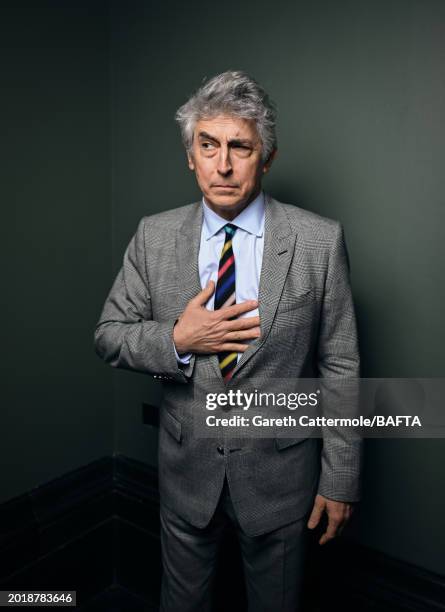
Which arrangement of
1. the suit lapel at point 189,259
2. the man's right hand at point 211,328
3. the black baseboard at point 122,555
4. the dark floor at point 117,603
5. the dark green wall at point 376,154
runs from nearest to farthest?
the man's right hand at point 211,328, the suit lapel at point 189,259, the dark green wall at point 376,154, the black baseboard at point 122,555, the dark floor at point 117,603

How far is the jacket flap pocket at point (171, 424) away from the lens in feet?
5.29

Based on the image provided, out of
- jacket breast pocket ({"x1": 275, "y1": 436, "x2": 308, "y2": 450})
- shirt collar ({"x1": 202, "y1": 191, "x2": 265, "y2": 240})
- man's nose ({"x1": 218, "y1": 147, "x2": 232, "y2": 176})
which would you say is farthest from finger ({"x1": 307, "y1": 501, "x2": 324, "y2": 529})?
man's nose ({"x1": 218, "y1": 147, "x2": 232, "y2": 176})

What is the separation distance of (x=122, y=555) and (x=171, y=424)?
1.30 metres

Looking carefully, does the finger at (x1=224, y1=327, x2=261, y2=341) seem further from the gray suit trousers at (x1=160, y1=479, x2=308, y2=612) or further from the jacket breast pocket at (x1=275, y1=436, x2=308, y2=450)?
the gray suit trousers at (x1=160, y1=479, x2=308, y2=612)

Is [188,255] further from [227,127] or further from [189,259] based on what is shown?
[227,127]

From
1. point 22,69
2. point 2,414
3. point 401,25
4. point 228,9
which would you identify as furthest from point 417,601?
point 22,69

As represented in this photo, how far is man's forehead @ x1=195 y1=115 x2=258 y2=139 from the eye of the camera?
1.52 m

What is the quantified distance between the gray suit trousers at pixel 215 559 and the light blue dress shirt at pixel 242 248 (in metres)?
0.56

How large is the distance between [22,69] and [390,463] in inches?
78.3

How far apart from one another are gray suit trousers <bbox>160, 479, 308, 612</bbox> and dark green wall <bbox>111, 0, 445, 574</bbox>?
53 cm

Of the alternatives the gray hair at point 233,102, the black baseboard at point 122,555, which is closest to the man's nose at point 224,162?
the gray hair at point 233,102

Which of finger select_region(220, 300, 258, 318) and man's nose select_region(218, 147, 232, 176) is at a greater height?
man's nose select_region(218, 147, 232, 176)

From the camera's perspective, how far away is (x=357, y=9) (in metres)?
1.85

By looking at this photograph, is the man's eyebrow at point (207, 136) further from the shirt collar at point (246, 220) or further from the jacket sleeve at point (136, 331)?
the jacket sleeve at point (136, 331)
